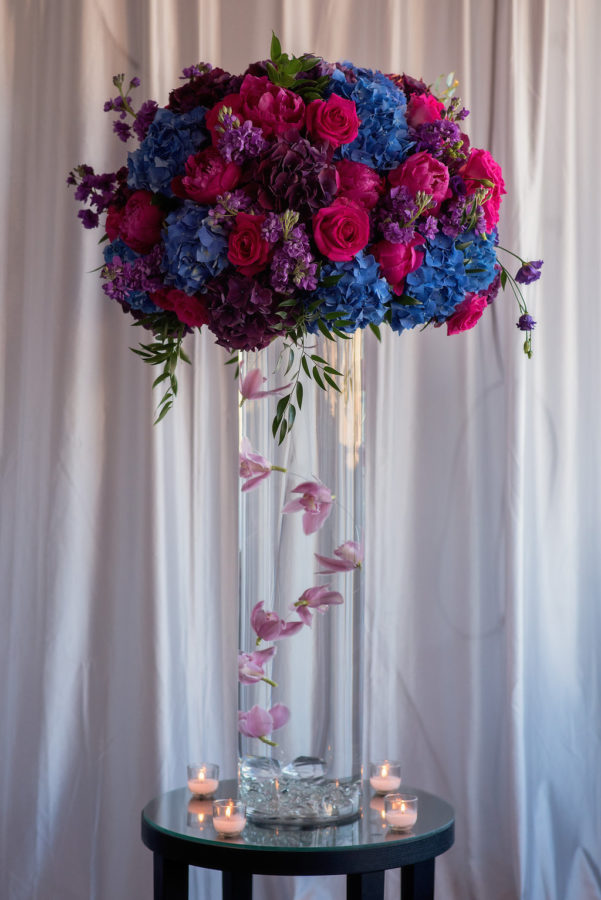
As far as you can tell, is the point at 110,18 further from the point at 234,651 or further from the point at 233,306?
the point at 234,651

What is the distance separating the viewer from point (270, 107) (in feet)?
4.46

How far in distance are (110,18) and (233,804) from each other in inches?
70.5

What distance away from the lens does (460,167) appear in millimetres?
1442

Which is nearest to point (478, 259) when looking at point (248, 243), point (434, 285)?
point (434, 285)

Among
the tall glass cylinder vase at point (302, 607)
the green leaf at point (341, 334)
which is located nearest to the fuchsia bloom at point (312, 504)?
the tall glass cylinder vase at point (302, 607)

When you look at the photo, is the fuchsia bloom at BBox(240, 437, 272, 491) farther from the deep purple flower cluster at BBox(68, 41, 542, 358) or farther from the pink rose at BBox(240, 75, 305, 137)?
the pink rose at BBox(240, 75, 305, 137)

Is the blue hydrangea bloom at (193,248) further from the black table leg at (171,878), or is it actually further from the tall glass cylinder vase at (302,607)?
the black table leg at (171,878)

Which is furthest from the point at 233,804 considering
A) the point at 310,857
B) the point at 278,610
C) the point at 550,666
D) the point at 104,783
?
the point at 550,666

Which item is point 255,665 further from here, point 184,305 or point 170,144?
point 170,144

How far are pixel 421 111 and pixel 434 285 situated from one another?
255 millimetres

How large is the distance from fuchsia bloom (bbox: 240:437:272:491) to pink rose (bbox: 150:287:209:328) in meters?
0.21

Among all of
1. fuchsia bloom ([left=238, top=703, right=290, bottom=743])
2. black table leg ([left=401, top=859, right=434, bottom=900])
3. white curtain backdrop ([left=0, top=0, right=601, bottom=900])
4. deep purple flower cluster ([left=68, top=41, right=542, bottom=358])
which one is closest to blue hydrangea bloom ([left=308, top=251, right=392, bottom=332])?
deep purple flower cluster ([left=68, top=41, right=542, bottom=358])

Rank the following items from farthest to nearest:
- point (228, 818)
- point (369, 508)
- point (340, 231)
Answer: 1. point (369, 508)
2. point (228, 818)
3. point (340, 231)

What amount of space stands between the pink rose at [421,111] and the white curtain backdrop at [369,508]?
954 mm
